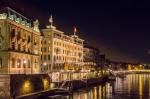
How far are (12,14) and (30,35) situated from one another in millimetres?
14379

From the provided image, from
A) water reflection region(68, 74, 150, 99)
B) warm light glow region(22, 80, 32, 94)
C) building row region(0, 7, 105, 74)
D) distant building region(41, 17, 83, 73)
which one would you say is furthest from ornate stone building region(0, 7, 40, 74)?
distant building region(41, 17, 83, 73)

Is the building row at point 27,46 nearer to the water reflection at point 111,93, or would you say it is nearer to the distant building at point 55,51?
the distant building at point 55,51

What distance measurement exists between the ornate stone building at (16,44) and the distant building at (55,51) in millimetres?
28196

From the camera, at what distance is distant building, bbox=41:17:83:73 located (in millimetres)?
123562

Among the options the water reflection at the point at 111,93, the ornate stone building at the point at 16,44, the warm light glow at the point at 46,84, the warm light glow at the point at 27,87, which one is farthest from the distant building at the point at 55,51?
the warm light glow at the point at 27,87

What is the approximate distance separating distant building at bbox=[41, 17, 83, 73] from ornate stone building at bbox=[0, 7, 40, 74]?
92.5ft

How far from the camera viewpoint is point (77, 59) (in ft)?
517

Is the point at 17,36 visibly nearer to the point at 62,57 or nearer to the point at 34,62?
the point at 34,62

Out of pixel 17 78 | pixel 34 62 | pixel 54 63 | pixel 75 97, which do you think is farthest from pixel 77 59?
pixel 17 78

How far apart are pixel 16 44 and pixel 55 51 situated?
1954 inches

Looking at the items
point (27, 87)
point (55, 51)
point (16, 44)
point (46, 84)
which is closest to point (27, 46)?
point (16, 44)

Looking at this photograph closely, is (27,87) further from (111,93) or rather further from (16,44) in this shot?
(111,93)

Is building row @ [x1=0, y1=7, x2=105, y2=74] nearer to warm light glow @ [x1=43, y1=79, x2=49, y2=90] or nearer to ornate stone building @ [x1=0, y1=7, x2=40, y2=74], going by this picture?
ornate stone building @ [x1=0, y1=7, x2=40, y2=74]

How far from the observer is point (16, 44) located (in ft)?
254
